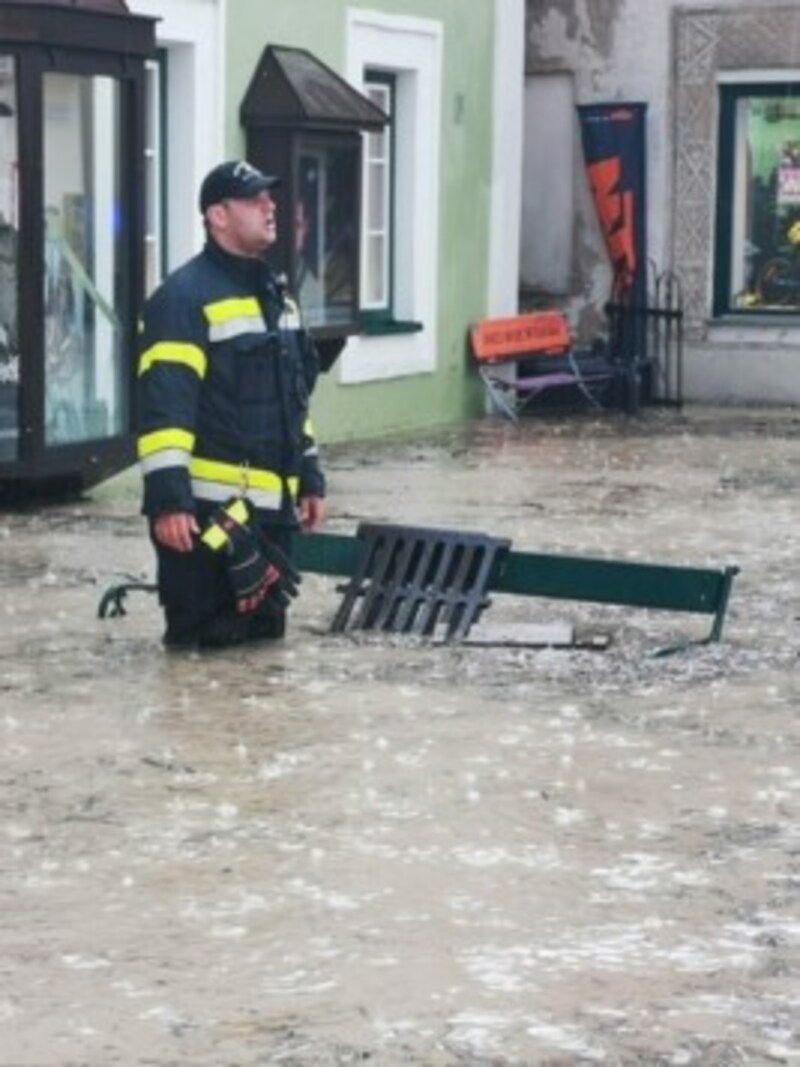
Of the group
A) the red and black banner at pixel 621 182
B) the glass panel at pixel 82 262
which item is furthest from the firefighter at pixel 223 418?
the red and black banner at pixel 621 182

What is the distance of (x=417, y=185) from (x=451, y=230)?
0.68 metres

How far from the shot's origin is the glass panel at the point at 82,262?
14.2 meters

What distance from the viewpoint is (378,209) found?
19.9 metres

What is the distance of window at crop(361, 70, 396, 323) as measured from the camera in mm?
19703

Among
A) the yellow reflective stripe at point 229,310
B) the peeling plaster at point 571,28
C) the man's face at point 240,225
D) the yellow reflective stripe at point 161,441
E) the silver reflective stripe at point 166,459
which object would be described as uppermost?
the peeling plaster at point 571,28

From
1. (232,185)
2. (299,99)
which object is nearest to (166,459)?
(232,185)

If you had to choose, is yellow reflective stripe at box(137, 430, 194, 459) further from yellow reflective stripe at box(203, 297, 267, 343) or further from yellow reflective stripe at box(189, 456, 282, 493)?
yellow reflective stripe at box(203, 297, 267, 343)

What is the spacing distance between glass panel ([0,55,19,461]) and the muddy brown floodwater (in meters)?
1.61

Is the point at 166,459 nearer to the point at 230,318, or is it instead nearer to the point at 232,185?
the point at 230,318

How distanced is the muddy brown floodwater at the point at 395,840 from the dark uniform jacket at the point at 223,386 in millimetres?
596

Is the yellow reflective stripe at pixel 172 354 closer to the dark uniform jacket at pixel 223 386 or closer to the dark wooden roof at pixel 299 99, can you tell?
the dark uniform jacket at pixel 223 386

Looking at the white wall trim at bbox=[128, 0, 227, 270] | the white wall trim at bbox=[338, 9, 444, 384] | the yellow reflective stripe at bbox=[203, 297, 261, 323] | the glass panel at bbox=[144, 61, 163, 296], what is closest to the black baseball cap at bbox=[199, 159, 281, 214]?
the yellow reflective stripe at bbox=[203, 297, 261, 323]

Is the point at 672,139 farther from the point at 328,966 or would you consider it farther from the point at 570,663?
the point at 328,966

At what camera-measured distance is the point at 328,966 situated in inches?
244
